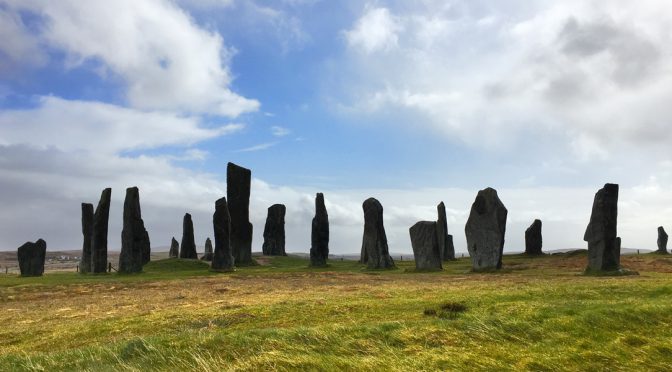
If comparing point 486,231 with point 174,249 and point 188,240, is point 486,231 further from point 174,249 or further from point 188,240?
point 174,249

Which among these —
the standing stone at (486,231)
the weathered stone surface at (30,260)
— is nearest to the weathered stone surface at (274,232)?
the weathered stone surface at (30,260)

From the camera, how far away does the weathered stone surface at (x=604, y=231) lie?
30.5 m

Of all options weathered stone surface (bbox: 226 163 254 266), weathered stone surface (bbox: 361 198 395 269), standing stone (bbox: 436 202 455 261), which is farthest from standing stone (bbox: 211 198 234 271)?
standing stone (bbox: 436 202 455 261)

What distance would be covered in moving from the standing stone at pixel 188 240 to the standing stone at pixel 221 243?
63.4 feet

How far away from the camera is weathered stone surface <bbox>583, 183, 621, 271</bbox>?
30.5m

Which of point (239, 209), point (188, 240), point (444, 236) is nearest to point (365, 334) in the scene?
point (239, 209)

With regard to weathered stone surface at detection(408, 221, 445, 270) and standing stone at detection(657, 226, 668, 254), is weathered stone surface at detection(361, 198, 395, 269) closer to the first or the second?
weathered stone surface at detection(408, 221, 445, 270)

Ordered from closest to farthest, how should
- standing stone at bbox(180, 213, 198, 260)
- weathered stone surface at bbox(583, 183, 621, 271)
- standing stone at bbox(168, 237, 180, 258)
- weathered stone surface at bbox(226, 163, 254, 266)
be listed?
weathered stone surface at bbox(583, 183, 621, 271) → weathered stone surface at bbox(226, 163, 254, 266) → standing stone at bbox(180, 213, 198, 260) → standing stone at bbox(168, 237, 180, 258)

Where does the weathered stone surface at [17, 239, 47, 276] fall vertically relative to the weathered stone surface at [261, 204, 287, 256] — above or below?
below

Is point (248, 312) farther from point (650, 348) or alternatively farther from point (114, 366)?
point (650, 348)

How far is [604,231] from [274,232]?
149 feet

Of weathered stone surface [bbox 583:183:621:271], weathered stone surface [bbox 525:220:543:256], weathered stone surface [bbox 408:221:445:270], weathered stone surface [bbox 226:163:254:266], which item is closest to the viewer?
weathered stone surface [bbox 583:183:621:271]

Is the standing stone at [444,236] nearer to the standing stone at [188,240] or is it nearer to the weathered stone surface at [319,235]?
the weathered stone surface at [319,235]

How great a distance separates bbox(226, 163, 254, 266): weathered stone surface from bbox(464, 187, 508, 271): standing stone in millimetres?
22485
